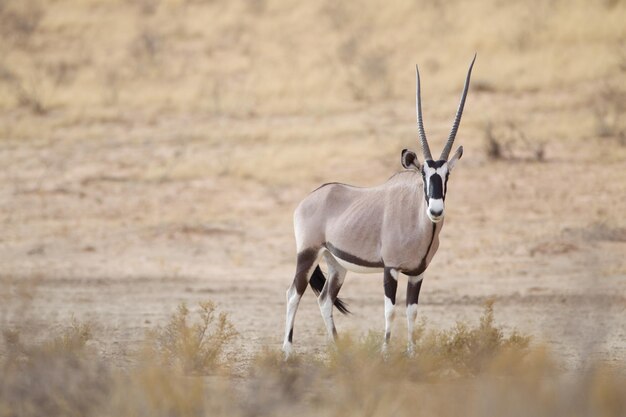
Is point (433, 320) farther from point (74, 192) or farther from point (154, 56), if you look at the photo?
point (154, 56)

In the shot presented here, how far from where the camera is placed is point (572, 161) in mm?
18828

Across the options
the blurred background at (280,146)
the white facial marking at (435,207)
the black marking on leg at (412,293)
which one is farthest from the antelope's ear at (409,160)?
the blurred background at (280,146)

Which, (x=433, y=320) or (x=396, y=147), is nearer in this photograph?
(x=433, y=320)

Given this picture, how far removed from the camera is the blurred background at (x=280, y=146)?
555 inches

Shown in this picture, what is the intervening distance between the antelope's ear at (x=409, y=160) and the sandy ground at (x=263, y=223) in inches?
81.2

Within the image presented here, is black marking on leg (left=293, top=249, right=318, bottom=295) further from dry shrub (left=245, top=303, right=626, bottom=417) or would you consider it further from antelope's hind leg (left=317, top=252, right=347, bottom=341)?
dry shrub (left=245, top=303, right=626, bottom=417)

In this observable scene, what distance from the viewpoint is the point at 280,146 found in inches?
824

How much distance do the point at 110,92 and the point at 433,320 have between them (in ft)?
46.0

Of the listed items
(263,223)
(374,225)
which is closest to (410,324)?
(374,225)

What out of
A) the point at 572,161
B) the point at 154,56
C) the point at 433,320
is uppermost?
the point at 154,56

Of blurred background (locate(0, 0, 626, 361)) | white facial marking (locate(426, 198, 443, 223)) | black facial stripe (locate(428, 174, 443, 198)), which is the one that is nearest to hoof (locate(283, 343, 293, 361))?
blurred background (locate(0, 0, 626, 361))

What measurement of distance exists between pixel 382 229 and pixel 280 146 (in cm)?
1246

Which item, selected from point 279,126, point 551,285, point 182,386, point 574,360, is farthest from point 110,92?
point 182,386

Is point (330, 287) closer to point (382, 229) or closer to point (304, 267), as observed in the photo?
point (304, 267)
